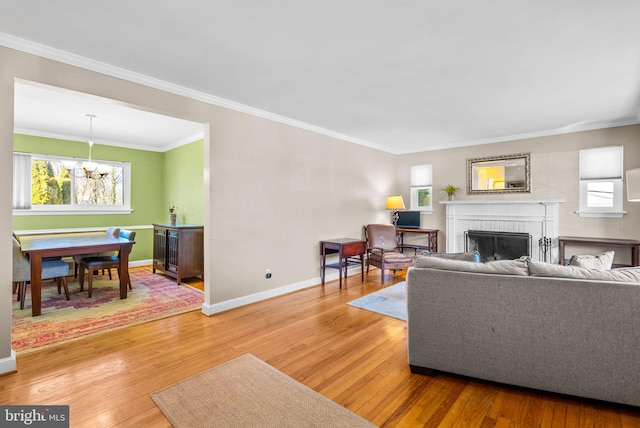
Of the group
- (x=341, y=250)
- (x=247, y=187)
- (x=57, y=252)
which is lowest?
(x=341, y=250)

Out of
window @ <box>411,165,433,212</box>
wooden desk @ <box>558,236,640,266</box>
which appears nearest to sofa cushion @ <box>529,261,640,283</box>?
wooden desk @ <box>558,236,640,266</box>

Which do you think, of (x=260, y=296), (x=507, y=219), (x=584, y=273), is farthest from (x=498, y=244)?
(x=260, y=296)

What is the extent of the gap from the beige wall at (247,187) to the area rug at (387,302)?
1.07m

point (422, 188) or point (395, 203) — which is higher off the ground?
point (422, 188)

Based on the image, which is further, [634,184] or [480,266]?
[634,184]

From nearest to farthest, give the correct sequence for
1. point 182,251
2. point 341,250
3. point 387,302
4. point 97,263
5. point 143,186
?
1. point 387,302
2. point 97,263
3. point 341,250
4. point 182,251
5. point 143,186

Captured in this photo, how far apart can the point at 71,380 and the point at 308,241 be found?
319cm

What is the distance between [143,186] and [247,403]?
19.6 feet

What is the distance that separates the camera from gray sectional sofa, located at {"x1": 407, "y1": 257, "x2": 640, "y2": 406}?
181 centimetres

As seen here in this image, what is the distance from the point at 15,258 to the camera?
3309 millimetres

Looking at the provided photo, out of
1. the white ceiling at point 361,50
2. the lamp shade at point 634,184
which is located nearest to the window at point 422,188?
the white ceiling at point 361,50

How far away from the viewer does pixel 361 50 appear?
2.56m

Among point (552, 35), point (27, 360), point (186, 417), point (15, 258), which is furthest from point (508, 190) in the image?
point (15, 258)

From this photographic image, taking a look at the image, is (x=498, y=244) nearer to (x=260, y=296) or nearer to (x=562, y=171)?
(x=562, y=171)
